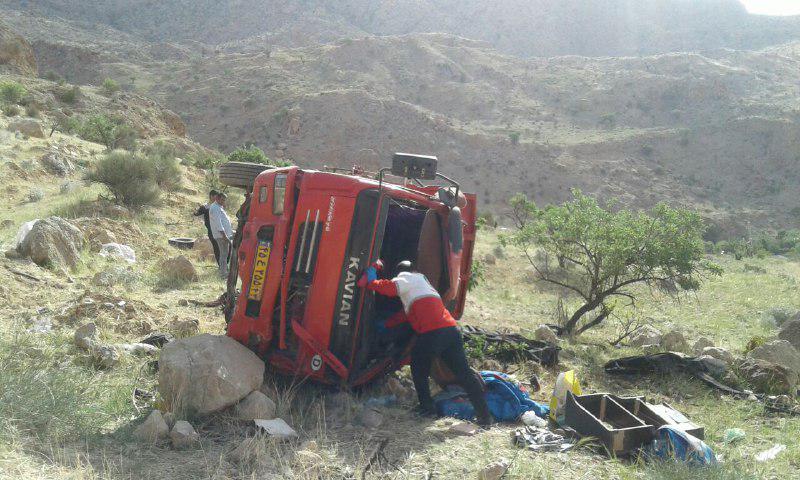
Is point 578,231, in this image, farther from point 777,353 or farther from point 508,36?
point 508,36

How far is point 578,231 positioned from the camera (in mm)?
10414

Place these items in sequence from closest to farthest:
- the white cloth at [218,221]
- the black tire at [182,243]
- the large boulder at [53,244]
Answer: the large boulder at [53,244] < the white cloth at [218,221] < the black tire at [182,243]

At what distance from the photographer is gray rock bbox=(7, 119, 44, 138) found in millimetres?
18891

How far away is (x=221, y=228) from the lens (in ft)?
32.4

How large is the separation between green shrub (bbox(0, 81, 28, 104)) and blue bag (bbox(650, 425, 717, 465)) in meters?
25.9

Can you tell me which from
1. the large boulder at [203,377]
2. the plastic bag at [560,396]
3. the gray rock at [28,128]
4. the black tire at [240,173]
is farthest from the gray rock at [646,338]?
the gray rock at [28,128]

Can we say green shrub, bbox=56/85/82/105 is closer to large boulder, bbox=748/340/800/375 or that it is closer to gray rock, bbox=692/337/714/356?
gray rock, bbox=692/337/714/356

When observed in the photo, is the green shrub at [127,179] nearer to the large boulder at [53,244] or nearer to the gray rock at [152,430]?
the large boulder at [53,244]

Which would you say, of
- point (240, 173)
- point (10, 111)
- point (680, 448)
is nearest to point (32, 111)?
point (10, 111)

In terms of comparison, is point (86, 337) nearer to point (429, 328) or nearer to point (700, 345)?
point (429, 328)

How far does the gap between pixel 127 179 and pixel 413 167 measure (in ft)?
36.5

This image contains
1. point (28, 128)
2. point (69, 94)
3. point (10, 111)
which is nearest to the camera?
point (28, 128)

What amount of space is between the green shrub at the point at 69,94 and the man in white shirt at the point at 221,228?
74.9 ft

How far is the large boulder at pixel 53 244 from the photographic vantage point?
802cm
